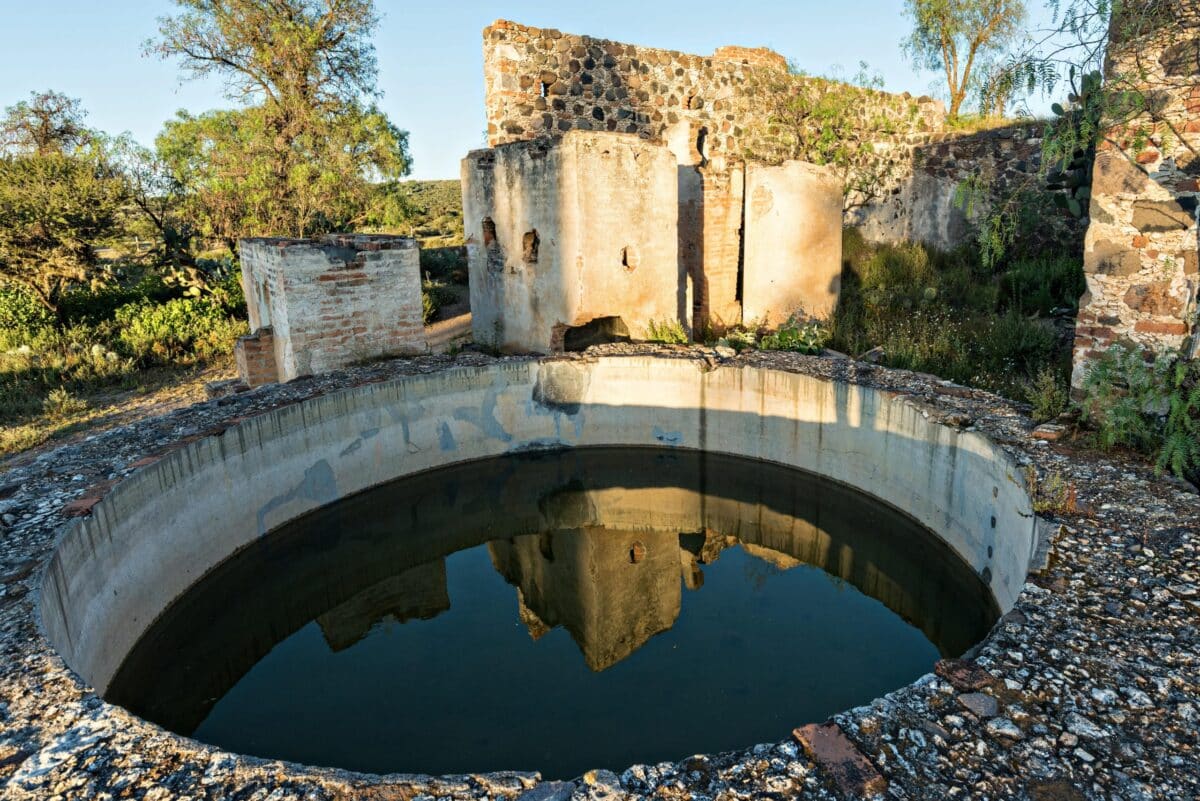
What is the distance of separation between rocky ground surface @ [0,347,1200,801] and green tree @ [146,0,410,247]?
10370 mm

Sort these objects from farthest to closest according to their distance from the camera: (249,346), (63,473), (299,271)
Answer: (249,346) < (299,271) < (63,473)

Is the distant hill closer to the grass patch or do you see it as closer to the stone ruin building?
the stone ruin building

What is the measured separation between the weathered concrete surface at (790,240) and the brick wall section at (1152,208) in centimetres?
453

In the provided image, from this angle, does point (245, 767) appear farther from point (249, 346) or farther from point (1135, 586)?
point (249, 346)

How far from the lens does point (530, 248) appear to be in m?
8.95

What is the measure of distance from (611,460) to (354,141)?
8.78 meters

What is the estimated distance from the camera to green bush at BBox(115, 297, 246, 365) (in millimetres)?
11125

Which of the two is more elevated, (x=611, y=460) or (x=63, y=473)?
(x=63, y=473)

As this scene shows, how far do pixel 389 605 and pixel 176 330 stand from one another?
794cm

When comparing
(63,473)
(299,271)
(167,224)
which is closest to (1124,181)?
(299,271)

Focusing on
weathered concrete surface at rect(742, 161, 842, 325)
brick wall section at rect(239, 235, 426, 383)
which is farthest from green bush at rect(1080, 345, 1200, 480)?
brick wall section at rect(239, 235, 426, 383)

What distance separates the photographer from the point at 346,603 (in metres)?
6.21

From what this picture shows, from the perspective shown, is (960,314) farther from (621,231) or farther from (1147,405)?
(1147,405)

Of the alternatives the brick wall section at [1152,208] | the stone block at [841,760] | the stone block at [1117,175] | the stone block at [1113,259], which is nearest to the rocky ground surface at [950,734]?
the stone block at [841,760]
